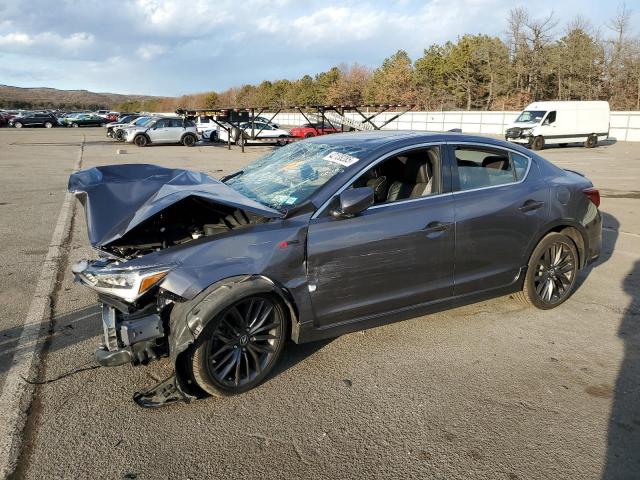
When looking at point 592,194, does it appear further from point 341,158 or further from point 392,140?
point 341,158

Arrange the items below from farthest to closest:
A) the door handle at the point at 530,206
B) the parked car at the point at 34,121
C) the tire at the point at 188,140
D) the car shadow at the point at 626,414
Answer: the parked car at the point at 34,121, the tire at the point at 188,140, the door handle at the point at 530,206, the car shadow at the point at 626,414

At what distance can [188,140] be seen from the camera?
102 ft

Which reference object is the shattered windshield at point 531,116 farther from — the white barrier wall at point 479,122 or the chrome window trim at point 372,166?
the chrome window trim at point 372,166

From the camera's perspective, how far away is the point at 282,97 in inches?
3743

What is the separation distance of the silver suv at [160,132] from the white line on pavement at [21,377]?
25.5m

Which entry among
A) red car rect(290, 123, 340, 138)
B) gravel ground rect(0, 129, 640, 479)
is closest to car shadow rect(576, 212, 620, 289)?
gravel ground rect(0, 129, 640, 479)

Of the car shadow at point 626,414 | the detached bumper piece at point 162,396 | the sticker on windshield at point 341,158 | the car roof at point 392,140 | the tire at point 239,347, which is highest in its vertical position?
the car roof at point 392,140

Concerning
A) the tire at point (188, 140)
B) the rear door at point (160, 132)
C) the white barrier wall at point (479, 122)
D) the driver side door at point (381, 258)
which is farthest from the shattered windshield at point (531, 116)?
the driver side door at point (381, 258)

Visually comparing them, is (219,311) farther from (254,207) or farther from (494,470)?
(494,470)

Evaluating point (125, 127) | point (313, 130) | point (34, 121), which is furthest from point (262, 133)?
point (34, 121)

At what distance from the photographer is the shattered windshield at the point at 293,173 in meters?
3.92

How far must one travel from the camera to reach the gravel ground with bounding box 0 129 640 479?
2.81 metres

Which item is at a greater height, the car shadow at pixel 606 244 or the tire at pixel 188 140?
the tire at pixel 188 140

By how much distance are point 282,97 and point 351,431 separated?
315 ft
